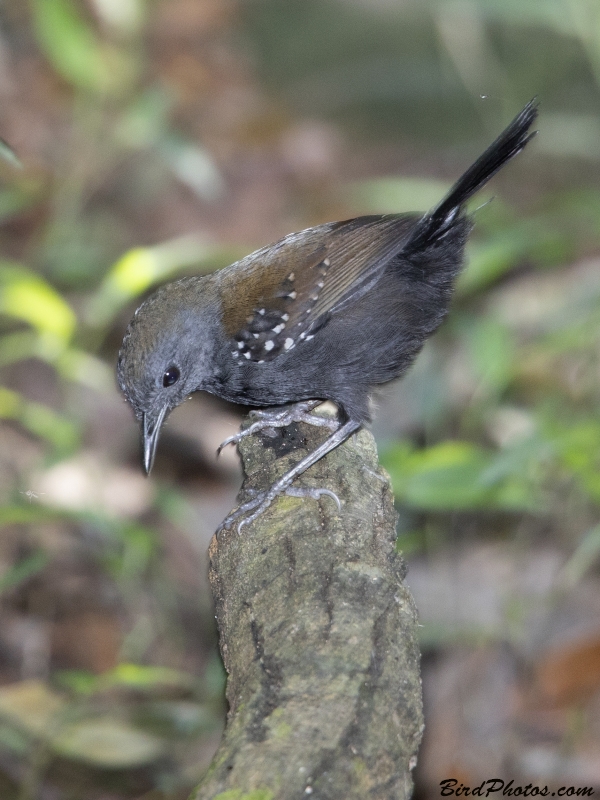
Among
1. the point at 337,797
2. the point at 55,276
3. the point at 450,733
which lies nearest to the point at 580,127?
the point at 55,276

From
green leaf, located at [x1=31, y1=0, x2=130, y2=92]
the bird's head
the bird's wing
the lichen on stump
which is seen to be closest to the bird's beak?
the bird's head

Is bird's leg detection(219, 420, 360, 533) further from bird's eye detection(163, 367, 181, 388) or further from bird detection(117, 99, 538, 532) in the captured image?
bird's eye detection(163, 367, 181, 388)

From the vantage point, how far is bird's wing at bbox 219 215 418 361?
386 centimetres

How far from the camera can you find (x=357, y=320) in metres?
3.96

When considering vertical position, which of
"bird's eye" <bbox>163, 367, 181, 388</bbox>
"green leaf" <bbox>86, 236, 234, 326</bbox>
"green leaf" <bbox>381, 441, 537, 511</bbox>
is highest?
"green leaf" <bbox>86, 236, 234, 326</bbox>

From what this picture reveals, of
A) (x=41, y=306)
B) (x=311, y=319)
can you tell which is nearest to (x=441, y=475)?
(x=311, y=319)

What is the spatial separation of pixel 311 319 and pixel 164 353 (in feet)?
2.17

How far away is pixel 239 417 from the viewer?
21.0 feet

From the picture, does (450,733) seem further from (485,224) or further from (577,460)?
(485,224)

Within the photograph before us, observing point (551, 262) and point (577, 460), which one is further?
point (551, 262)

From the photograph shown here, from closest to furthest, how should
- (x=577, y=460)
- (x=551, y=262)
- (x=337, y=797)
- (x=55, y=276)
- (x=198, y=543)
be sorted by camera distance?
1. (x=337, y=797)
2. (x=577, y=460)
3. (x=198, y=543)
4. (x=551, y=262)
5. (x=55, y=276)

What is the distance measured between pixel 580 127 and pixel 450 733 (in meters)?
4.87

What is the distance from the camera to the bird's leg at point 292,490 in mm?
3072

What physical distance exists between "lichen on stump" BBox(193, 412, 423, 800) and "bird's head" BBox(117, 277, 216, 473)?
81 centimetres
